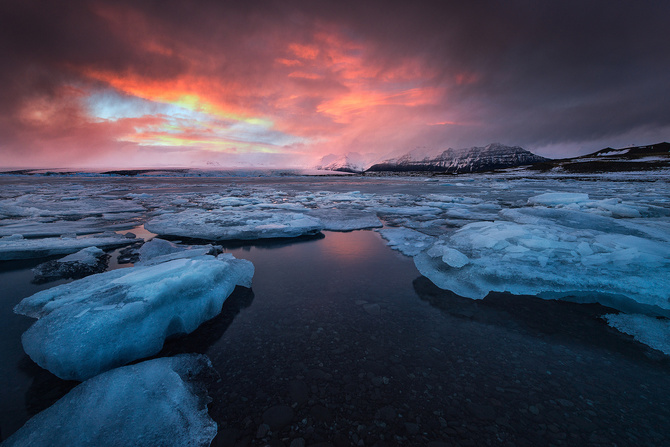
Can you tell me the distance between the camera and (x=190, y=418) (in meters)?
1.73

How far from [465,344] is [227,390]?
2265mm

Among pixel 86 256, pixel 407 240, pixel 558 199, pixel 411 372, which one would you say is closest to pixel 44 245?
pixel 86 256

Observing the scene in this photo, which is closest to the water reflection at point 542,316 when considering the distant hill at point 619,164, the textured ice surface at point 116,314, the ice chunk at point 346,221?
the textured ice surface at point 116,314

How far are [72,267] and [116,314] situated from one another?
2.85 meters

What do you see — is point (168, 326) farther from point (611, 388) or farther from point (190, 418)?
point (611, 388)

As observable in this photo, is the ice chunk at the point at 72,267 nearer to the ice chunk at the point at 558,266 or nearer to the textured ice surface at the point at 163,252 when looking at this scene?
the textured ice surface at the point at 163,252

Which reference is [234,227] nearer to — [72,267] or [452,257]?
[72,267]

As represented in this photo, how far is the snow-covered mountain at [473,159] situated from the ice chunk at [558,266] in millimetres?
126155

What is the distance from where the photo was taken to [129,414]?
1.67 m

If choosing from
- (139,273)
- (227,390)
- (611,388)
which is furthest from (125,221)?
(611,388)

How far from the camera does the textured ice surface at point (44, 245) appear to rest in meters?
4.51

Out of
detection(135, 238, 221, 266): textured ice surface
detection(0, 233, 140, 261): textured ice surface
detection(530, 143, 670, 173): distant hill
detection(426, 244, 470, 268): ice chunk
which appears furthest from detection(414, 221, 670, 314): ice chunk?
detection(530, 143, 670, 173): distant hill

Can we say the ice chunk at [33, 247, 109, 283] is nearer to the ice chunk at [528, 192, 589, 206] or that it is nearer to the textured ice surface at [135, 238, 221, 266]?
the textured ice surface at [135, 238, 221, 266]

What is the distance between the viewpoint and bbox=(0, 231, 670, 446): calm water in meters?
1.71
